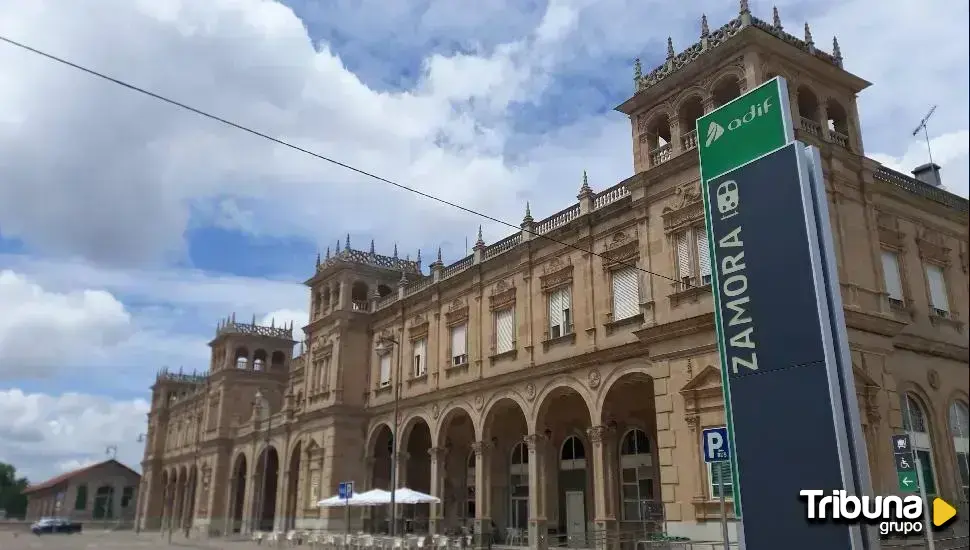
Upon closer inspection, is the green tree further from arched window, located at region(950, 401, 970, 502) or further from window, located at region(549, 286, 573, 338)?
arched window, located at region(950, 401, 970, 502)

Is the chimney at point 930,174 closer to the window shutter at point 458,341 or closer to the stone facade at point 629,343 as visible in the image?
the stone facade at point 629,343

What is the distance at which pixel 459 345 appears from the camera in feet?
99.1

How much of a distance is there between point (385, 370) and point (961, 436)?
2338cm

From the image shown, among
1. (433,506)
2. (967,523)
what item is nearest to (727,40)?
(967,523)

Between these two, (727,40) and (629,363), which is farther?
(629,363)

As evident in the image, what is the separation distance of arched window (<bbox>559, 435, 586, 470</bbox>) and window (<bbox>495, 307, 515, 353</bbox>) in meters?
4.19

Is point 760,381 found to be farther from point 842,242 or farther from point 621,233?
point 621,233

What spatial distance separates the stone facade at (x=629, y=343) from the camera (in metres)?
18.9

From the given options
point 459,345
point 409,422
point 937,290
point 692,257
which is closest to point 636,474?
point 692,257

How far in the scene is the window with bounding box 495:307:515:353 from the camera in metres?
27.4

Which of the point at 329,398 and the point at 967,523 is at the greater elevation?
the point at 329,398

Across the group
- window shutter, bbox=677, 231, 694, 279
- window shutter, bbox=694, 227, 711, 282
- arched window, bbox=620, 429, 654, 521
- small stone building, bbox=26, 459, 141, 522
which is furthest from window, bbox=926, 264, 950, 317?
small stone building, bbox=26, 459, 141, 522

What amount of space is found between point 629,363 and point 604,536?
16.5 ft

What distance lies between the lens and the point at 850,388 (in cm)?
Result: 989
